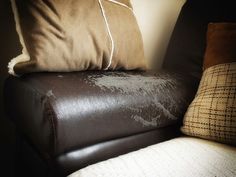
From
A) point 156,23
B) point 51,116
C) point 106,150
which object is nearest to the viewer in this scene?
point 51,116

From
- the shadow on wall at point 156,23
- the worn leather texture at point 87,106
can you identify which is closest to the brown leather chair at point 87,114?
the worn leather texture at point 87,106

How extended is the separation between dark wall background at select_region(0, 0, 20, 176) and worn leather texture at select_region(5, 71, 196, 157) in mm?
179

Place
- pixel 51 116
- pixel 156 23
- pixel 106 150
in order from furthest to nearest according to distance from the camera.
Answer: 1. pixel 156 23
2. pixel 106 150
3. pixel 51 116

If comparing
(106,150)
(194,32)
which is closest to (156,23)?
(194,32)

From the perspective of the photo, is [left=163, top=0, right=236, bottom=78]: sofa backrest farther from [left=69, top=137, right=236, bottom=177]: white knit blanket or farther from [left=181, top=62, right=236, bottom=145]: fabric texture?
[left=69, top=137, right=236, bottom=177]: white knit blanket

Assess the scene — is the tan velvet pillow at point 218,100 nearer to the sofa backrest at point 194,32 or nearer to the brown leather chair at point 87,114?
the brown leather chair at point 87,114

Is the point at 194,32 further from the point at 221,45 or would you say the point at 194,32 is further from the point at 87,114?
the point at 87,114

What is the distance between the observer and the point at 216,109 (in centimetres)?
74

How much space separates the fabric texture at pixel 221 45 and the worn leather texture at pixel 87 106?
16 cm

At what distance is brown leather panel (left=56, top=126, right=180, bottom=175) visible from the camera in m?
0.63

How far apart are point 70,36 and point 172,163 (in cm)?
44

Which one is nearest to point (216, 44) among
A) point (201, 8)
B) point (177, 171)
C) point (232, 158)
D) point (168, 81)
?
point (168, 81)

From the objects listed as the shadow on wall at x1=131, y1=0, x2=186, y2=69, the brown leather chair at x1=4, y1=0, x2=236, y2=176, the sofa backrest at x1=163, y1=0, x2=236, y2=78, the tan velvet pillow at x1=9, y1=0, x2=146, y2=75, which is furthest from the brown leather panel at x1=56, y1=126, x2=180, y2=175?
the shadow on wall at x1=131, y1=0, x2=186, y2=69

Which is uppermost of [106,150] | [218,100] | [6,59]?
[6,59]
